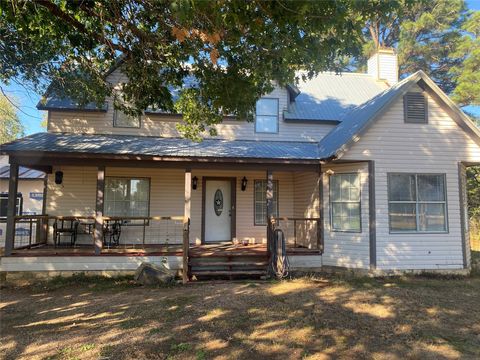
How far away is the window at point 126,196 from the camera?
448 inches

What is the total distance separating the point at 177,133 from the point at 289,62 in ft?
20.6

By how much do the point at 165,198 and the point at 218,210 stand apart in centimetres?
178

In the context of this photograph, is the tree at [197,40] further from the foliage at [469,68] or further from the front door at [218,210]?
the foliage at [469,68]

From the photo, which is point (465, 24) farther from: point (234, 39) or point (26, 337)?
point (26, 337)

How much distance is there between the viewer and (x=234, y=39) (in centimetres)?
559

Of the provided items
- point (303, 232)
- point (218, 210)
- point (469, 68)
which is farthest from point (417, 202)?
point (469, 68)

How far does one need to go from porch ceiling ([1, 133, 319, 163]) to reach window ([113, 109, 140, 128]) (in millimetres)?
505

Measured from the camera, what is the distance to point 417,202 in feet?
31.3

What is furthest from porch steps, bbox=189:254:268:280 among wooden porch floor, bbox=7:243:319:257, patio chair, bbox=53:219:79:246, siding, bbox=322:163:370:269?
patio chair, bbox=53:219:79:246

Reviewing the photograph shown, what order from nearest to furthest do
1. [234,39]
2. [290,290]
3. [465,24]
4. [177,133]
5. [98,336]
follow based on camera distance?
[98,336], [234,39], [290,290], [177,133], [465,24]

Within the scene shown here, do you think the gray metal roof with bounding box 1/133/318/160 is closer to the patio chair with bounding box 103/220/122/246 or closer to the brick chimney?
the patio chair with bounding box 103/220/122/246

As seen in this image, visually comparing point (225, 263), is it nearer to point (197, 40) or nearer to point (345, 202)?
point (345, 202)

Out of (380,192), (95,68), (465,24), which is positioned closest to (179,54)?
(95,68)

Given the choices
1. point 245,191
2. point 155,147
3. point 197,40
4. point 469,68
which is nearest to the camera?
point 197,40
